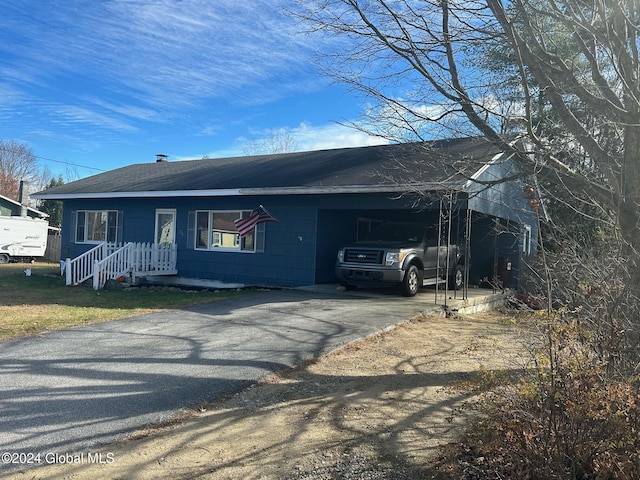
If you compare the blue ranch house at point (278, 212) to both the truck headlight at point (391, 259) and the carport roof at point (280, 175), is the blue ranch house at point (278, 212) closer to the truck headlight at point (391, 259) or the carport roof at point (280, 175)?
the carport roof at point (280, 175)

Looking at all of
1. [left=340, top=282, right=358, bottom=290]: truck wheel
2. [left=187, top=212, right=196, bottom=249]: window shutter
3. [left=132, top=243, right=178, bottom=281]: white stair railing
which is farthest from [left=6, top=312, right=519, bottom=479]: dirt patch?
[left=187, top=212, right=196, bottom=249]: window shutter

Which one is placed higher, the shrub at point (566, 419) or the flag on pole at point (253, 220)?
the flag on pole at point (253, 220)

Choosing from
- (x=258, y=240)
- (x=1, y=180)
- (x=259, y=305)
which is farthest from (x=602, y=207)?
(x=1, y=180)

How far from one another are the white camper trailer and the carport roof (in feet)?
25.0

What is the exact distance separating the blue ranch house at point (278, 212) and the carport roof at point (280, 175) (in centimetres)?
5

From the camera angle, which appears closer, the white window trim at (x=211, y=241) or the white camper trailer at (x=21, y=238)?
the white window trim at (x=211, y=241)

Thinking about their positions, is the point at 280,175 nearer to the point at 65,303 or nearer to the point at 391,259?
the point at 391,259

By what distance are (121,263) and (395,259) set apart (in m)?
8.29

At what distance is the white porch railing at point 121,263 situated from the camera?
1483cm

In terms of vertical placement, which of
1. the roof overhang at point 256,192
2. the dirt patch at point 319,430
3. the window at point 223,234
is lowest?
the dirt patch at point 319,430

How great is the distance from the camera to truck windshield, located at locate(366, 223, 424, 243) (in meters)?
13.5

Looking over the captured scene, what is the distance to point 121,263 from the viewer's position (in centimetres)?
1509

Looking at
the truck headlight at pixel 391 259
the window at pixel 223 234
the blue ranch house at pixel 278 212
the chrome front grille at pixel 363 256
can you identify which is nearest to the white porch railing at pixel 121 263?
the blue ranch house at pixel 278 212

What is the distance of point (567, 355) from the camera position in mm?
3416
